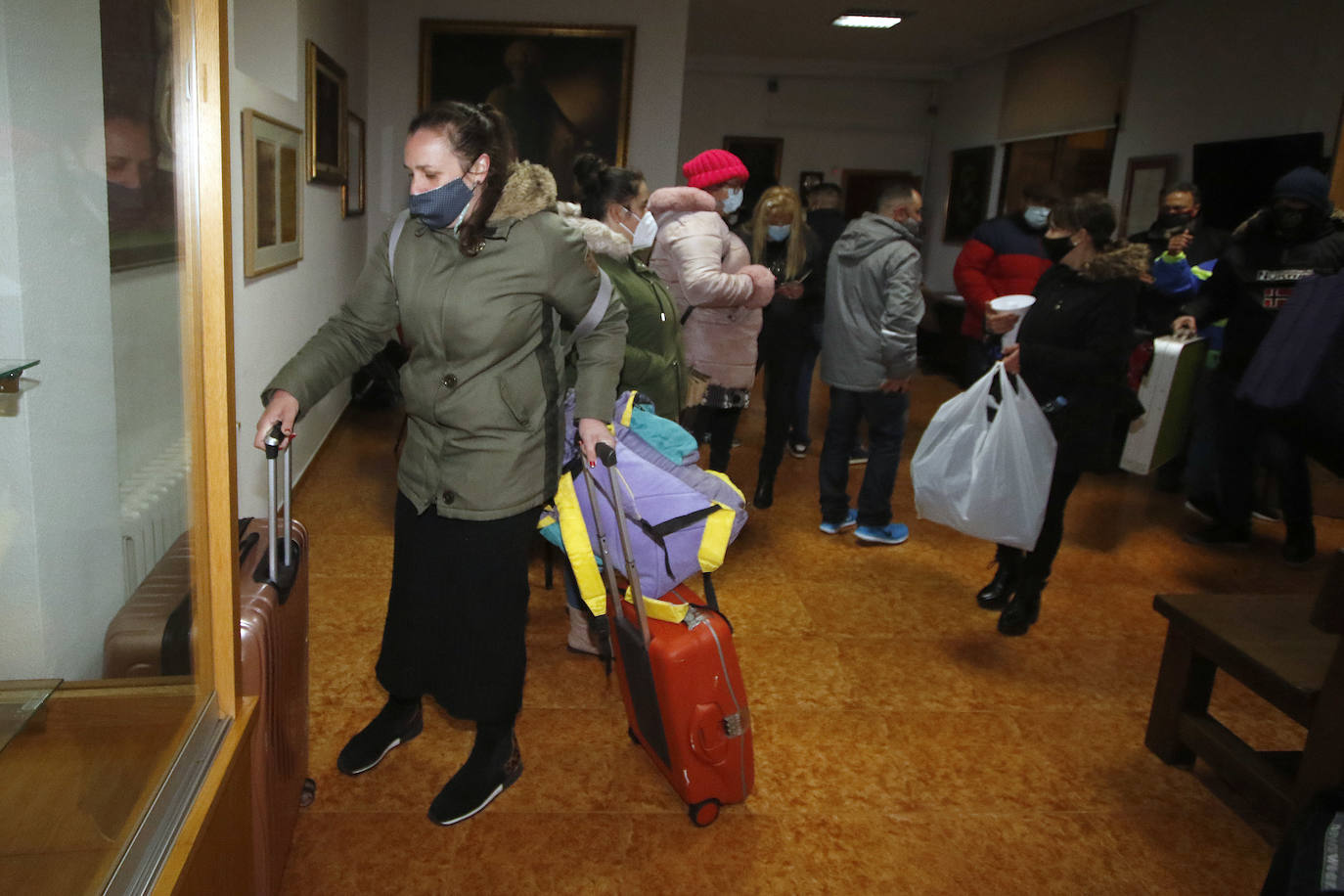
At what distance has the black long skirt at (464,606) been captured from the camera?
6.19 feet

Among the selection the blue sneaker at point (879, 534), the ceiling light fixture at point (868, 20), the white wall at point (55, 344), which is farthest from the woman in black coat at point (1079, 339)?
the ceiling light fixture at point (868, 20)

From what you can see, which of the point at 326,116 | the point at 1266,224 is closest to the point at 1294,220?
the point at 1266,224

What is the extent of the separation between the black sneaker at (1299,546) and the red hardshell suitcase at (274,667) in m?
3.81

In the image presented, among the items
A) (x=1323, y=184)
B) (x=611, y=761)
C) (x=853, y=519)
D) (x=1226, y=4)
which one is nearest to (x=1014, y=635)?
(x=853, y=519)

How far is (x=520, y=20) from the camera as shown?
613cm

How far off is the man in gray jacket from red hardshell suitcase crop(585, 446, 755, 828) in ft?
5.81

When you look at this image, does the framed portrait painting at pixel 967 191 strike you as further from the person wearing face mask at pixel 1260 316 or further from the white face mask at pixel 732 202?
the white face mask at pixel 732 202

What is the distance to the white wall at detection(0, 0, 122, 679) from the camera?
100 centimetres

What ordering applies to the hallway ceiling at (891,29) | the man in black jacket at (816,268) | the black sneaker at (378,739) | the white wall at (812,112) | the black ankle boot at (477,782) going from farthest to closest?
the white wall at (812,112), the hallway ceiling at (891,29), the man in black jacket at (816,268), the black sneaker at (378,739), the black ankle boot at (477,782)

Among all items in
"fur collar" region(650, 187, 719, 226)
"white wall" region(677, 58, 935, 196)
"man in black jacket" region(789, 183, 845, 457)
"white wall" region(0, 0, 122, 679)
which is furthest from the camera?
"white wall" region(677, 58, 935, 196)

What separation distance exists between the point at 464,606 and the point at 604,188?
1345 mm

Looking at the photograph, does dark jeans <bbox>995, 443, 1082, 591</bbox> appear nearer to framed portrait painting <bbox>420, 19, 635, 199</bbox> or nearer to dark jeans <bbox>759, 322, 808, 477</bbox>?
dark jeans <bbox>759, 322, 808, 477</bbox>

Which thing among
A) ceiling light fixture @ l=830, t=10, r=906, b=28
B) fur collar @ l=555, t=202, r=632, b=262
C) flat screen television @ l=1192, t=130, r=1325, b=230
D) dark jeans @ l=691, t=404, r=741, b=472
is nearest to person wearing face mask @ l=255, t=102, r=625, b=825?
fur collar @ l=555, t=202, r=632, b=262

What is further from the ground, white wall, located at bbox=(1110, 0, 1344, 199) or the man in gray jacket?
white wall, located at bbox=(1110, 0, 1344, 199)
